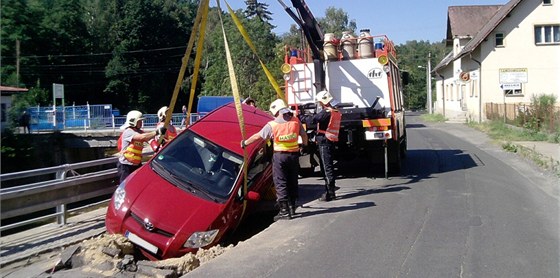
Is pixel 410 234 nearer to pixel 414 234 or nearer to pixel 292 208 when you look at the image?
pixel 414 234

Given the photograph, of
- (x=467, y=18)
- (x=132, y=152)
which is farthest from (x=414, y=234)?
(x=467, y=18)

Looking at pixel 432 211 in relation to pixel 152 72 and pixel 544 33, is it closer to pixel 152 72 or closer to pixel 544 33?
pixel 544 33

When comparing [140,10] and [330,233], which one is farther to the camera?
[140,10]

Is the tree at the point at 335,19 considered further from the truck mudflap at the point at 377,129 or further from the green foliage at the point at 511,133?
the truck mudflap at the point at 377,129

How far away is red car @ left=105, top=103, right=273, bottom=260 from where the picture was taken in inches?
254

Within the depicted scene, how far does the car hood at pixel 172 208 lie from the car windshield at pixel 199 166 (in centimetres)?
17

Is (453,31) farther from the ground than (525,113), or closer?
farther from the ground

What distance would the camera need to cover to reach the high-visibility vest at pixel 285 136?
796 centimetres

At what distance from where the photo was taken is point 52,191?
7.77m

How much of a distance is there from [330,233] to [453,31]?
42816 mm

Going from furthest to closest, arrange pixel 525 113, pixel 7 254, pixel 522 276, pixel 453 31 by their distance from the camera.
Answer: pixel 453 31 → pixel 525 113 → pixel 7 254 → pixel 522 276

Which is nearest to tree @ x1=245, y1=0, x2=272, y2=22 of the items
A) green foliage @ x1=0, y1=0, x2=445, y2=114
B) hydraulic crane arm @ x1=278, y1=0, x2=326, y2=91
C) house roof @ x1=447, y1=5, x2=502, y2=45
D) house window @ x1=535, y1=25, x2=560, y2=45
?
green foliage @ x1=0, y1=0, x2=445, y2=114

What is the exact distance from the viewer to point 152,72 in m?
67.4

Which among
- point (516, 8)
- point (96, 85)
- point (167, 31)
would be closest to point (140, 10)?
point (167, 31)
